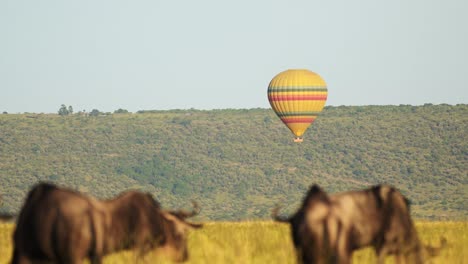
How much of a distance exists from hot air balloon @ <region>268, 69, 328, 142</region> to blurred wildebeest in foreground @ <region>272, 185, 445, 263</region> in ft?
214

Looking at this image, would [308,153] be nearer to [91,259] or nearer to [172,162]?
[172,162]

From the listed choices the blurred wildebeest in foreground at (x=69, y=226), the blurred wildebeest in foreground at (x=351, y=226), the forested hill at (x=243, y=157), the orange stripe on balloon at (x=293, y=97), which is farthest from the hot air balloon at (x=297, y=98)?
the blurred wildebeest in foreground at (x=69, y=226)

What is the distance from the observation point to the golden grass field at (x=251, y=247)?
56.2 feet

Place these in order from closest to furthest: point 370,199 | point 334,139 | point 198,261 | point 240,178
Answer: point 370,199
point 198,261
point 240,178
point 334,139

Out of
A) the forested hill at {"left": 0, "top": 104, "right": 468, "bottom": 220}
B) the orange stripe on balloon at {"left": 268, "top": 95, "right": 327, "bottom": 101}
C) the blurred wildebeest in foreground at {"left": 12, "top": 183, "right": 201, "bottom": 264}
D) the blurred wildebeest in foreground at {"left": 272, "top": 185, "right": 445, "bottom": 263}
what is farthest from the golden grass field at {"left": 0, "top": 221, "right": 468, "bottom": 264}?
the forested hill at {"left": 0, "top": 104, "right": 468, "bottom": 220}

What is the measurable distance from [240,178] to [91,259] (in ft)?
499

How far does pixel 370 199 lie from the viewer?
13.9 m

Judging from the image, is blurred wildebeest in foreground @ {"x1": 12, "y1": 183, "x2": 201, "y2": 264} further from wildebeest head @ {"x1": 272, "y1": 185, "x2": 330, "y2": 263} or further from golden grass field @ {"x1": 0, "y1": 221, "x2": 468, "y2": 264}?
wildebeest head @ {"x1": 272, "y1": 185, "x2": 330, "y2": 263}

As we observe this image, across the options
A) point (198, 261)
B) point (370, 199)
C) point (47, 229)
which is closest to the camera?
point (47, 229)

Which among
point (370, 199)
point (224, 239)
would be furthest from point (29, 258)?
point (224, 239)

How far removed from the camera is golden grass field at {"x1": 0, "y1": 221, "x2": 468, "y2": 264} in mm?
17125

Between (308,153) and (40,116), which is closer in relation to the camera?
(308,153)

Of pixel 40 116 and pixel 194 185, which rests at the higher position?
pixel 40 116

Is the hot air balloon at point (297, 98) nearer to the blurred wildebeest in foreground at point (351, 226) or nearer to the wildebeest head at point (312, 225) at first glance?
the blurred wildebeest in foreground at point (351, 226)
